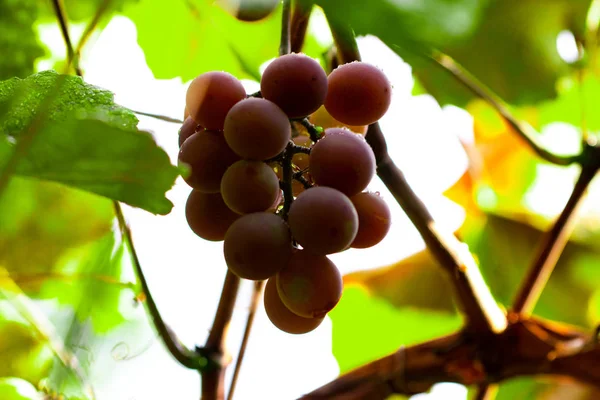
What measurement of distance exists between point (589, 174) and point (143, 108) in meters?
0.49

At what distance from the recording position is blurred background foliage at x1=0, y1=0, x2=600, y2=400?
0.32 m

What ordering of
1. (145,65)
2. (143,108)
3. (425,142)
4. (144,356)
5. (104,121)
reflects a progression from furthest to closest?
(425,142) < (145,65) < (144,356) < (143,108) < (104,121)

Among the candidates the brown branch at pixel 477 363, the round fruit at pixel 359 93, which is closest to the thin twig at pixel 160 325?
the brown branch at pixel 477 363

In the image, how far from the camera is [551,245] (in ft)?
2.33

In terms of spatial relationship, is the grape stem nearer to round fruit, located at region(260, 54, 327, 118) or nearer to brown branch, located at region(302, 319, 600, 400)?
round fruit, located at region(260, 54, 327, 118)

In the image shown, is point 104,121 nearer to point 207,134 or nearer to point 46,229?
point 207,134

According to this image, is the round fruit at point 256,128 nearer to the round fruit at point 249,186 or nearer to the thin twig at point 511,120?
the round fruit at point 249,186

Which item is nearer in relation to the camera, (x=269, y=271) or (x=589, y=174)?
(x=269, y=271)

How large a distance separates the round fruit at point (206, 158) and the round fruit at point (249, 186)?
0.05ft

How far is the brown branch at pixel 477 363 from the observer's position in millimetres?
666

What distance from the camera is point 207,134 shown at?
39cm

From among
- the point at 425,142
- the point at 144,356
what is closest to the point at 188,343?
the point at 144,356

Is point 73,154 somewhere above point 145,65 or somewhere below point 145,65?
below

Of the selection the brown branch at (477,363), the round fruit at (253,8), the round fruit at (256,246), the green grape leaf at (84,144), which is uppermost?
the round fruit at (253,8)
